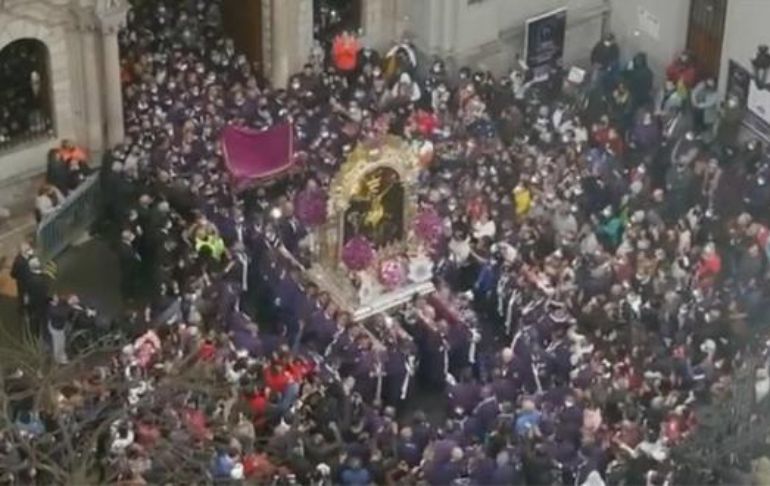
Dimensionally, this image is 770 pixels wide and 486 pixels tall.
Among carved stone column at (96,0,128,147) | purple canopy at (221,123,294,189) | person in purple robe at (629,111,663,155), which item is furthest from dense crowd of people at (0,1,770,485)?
carved stone column at (96,0,128,147)

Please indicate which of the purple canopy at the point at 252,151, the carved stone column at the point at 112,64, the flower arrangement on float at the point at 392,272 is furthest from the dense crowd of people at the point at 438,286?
the flower arrangement on float at the point at 392,272

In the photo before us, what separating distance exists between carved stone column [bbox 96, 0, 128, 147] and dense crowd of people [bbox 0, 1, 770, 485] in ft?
1.51

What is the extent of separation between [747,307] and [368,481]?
23.7 feet

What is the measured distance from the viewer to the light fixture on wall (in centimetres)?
3762

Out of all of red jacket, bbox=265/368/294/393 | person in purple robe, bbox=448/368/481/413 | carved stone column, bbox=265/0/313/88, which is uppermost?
carved stone column, bbox=265/0/313/88

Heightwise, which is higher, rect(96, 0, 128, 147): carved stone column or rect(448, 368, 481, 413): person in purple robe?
rect(96, 0, 128, 147): carved stone column

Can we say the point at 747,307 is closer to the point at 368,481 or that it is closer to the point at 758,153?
the point at 758,153

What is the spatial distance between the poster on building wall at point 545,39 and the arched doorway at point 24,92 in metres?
9.49

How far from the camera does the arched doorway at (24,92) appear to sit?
35594 millimetres

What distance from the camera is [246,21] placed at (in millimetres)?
39312

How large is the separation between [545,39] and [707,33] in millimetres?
3158

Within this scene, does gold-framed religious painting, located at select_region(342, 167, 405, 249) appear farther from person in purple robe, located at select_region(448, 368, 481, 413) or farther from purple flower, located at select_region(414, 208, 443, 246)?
person in purple robe, located at select_region(448, 368, 481, 413)

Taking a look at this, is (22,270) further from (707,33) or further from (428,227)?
(707,33)

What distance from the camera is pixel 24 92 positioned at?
3594 cm
